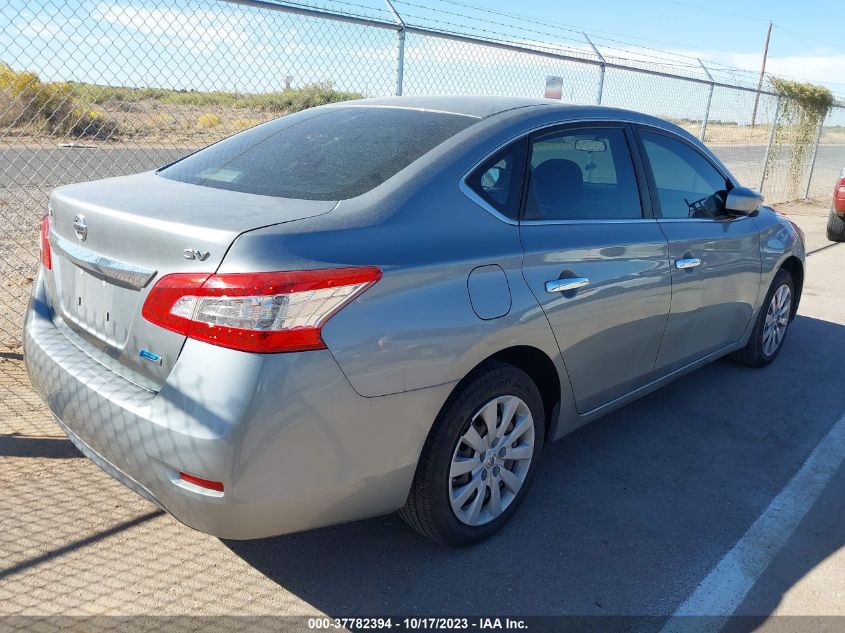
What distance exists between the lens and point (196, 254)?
2.16m

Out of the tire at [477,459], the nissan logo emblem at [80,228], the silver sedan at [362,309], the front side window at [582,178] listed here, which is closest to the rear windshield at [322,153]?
the silver sedan at [362,309]

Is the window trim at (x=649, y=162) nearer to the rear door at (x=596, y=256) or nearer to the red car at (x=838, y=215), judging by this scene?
the rear door at (x=596, y=256)

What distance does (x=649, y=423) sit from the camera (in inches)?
166

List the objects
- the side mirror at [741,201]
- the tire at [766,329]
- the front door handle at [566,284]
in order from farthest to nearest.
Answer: the tire at [766,329] → the side mirror at [741,201] → the front door handle at [566,284]

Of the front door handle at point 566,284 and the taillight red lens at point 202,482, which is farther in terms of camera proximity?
the front door handle at point 566,284

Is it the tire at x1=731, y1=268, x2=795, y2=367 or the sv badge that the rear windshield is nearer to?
the sv badge

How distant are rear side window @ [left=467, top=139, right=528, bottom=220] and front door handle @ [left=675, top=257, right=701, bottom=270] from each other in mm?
1170

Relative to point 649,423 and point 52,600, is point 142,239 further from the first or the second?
point 649,423

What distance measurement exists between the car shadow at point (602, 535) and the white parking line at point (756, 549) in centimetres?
4

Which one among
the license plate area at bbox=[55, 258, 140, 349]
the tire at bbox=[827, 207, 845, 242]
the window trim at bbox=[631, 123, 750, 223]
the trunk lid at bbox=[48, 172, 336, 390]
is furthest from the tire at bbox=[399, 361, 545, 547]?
the tire at bbox=[827, 207, 845, 242]

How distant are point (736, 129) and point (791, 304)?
9.88m

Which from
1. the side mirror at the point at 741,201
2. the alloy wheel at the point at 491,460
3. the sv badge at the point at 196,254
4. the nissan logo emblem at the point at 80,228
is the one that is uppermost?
the side mirror at the point at 741,201

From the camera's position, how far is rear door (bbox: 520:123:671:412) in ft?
9.71

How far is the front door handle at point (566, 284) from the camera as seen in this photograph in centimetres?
289
